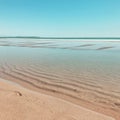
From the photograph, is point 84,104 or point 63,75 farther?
point 63,75

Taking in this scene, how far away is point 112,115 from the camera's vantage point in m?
5.05

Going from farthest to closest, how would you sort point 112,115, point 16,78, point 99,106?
point 16,78
point 99,106
point 112,115

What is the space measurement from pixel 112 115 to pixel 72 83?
3462 millimetres

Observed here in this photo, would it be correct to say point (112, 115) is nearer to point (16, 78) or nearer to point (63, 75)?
point (63, 75)

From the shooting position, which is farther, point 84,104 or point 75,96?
point 75,96

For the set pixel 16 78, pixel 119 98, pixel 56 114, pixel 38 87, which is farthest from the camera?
pixel 16 78

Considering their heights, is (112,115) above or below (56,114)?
below

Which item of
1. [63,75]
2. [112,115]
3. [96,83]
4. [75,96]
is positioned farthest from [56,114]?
[63,75]

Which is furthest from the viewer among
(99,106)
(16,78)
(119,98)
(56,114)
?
(16,78)

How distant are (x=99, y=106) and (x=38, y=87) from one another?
3.19m

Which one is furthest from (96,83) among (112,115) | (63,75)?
(112,115)

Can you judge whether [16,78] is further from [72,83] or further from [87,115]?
[87,115]

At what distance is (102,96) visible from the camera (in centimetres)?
661

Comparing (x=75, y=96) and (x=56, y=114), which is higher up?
(x=56, y=114)
